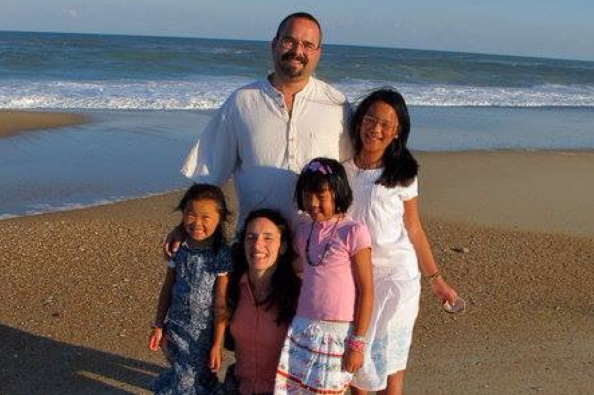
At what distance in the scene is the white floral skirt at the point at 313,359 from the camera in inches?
126

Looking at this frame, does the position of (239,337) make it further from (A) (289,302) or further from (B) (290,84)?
(B) (290,84)

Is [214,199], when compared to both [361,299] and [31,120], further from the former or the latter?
[31,120]

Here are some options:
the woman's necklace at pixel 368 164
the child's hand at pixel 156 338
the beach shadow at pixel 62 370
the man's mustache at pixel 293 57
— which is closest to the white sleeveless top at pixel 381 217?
the woman's necklace at pixel 368 164

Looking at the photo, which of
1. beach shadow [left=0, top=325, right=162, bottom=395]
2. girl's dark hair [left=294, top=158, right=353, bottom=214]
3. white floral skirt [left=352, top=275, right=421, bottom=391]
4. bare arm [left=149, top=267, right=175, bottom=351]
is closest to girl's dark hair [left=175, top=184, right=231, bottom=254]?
bare arm [left=149, top=267, right=175, bottom=351]

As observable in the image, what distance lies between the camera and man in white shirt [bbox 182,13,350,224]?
10.9ft

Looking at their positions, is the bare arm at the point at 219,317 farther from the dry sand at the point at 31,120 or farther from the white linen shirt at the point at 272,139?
the dry sand at the point at 31,120

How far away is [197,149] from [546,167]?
9.37 meters

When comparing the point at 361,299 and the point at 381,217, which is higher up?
the point at 381,217

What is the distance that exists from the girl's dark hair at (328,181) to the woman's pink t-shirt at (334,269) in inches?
3.5

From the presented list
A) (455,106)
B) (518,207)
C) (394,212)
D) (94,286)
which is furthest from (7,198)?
(455,106)

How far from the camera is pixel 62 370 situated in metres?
4.42

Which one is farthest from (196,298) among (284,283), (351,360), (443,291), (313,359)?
(443,291)

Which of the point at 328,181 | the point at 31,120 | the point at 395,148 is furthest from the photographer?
the point at 31,120

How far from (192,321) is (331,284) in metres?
0.69
